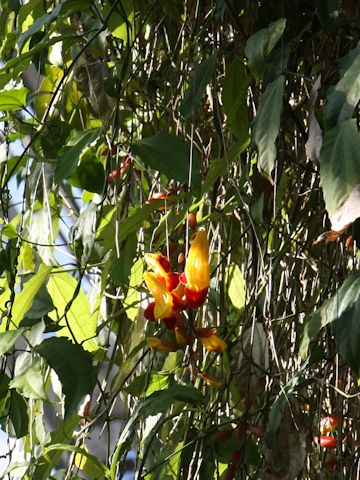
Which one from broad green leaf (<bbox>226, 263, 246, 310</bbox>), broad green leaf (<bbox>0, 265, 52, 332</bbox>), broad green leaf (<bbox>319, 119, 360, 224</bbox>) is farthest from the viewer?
broad green leaf (<bbox>226, 263, 246, 310</bbox>)

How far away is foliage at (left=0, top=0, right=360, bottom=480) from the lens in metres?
0.93

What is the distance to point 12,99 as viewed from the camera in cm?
117

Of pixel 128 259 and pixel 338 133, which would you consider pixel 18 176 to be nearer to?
pixel 128 259

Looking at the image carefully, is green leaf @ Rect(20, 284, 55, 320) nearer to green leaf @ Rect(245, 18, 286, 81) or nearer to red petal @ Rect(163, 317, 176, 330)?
red petal @ Rect(163, 317, 176, 330)

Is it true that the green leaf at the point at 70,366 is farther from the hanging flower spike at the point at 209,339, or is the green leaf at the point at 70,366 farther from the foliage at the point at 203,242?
the hanging flower spike at the point at 209,339

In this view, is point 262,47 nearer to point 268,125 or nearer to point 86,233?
point 268,125

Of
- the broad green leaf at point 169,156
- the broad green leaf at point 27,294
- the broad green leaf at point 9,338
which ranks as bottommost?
the broad green leaf at point 9,338

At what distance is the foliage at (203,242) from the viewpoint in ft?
3.05

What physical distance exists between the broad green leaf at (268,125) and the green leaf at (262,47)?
0.03 m

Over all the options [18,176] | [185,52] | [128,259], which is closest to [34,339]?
[128,259]

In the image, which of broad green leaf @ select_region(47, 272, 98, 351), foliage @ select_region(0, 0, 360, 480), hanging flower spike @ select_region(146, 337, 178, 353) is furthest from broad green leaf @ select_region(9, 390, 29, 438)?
hanging flower spike @ select_region(146, 337, 178, 353)

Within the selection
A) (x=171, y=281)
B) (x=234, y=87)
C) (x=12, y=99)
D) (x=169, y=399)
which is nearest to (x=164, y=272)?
(x=171, y=281)

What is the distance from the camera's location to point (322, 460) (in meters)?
1.12

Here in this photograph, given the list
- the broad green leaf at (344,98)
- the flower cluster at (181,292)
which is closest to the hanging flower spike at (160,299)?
the flower cluster at (181,292)
